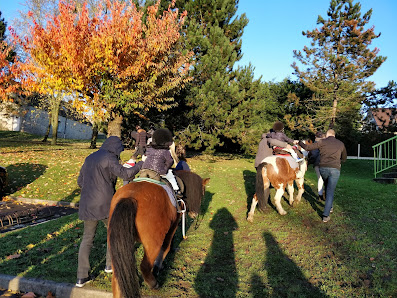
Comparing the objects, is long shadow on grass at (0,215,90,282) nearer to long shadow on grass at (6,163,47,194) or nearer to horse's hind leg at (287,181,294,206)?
horse's hind leg at (287,181,294,206)

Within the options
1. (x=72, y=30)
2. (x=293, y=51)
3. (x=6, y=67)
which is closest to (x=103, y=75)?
(x=72, y=30)

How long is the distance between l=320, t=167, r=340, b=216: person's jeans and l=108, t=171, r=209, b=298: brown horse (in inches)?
156

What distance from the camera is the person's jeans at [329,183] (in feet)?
20.8

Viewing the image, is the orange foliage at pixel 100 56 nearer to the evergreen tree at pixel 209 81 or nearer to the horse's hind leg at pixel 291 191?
the evergreen tree at pixel 209 81

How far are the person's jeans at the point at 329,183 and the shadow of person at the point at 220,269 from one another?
211cm

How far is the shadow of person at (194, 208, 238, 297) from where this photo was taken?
3.70m

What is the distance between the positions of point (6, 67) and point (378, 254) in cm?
1763

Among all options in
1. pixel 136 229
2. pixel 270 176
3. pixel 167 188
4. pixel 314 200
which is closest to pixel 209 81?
pixel 314 200

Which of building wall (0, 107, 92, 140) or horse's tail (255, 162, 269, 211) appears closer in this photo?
horse's tail (255, 162, 269, 211)

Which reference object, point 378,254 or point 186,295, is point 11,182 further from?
point 378,254

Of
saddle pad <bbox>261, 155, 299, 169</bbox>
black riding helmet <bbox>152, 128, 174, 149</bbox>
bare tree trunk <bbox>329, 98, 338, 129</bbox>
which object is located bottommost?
saddle pad <bbox>261, 155, 299, 169</bbox>

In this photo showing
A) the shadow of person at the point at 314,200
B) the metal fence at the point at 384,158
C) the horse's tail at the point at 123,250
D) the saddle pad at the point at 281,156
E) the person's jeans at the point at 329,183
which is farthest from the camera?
the metal fence at the point at 384,158

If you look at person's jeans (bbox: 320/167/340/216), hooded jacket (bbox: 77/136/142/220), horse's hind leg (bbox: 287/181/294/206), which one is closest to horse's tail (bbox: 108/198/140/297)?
hooded jacket (bbox: 77/136/142/220)

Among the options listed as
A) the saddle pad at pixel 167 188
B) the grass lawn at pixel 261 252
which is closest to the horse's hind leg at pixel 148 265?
the grass lawn at pixel 261 252
